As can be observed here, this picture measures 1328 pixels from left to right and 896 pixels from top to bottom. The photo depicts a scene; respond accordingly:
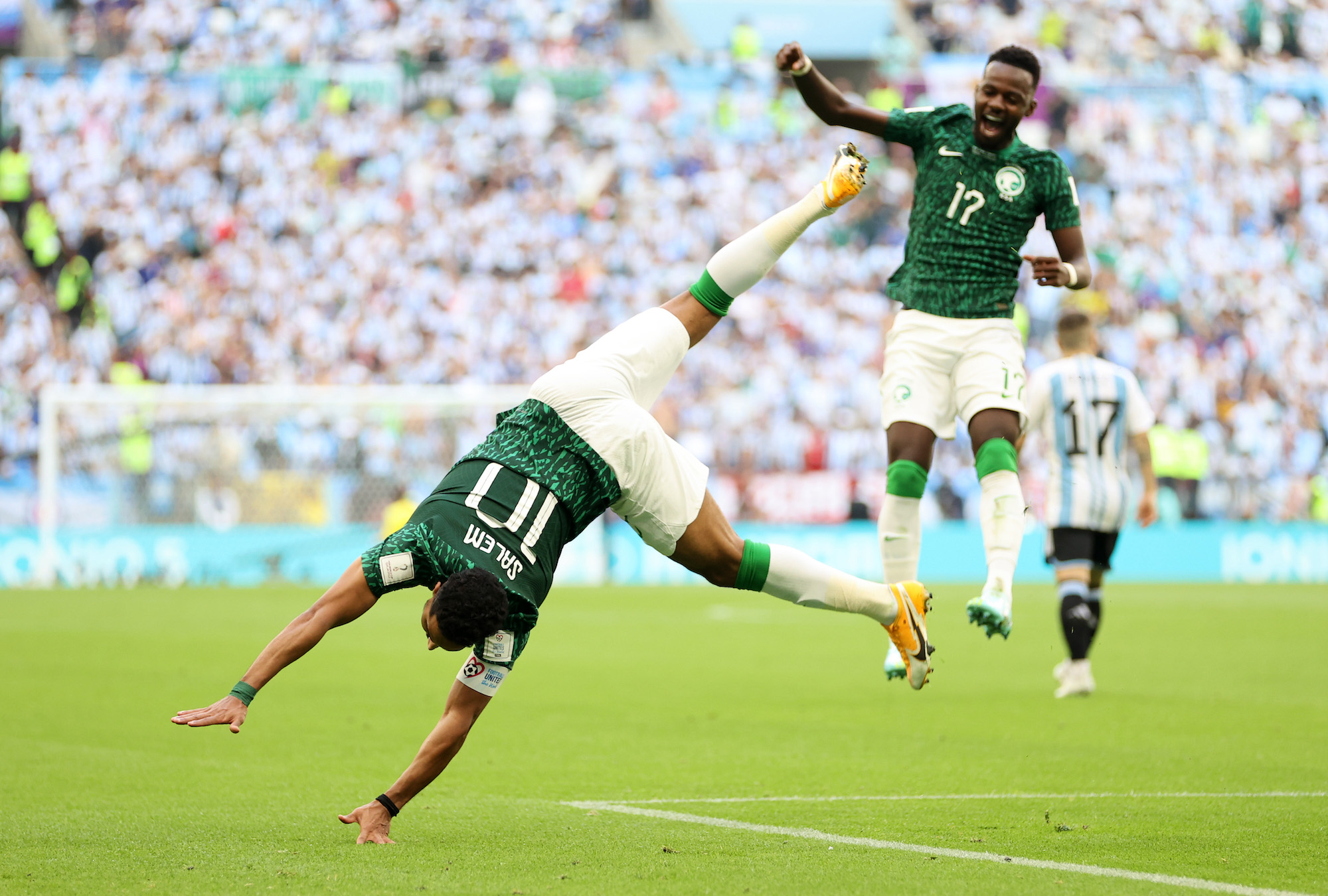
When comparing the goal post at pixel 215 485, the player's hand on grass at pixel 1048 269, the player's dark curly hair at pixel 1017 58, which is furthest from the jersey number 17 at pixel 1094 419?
the goal post at pixel 215 485

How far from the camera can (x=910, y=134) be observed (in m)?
7.04

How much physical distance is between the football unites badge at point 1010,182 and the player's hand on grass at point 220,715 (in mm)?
4102

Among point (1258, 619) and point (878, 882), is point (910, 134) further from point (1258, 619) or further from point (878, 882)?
point (1258, 619)

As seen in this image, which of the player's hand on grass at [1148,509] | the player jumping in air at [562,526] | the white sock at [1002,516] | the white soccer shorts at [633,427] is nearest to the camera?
the player jumping in air at [562,526]

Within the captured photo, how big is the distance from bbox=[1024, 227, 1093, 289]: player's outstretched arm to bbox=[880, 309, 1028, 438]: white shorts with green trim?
43 cm

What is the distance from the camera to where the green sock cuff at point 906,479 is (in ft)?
22.6

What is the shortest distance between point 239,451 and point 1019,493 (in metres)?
15.2

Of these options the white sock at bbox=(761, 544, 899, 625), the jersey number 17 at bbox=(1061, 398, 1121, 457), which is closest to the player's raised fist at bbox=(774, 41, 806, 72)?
the white sock at bbox=(761, 544, 899, 625)

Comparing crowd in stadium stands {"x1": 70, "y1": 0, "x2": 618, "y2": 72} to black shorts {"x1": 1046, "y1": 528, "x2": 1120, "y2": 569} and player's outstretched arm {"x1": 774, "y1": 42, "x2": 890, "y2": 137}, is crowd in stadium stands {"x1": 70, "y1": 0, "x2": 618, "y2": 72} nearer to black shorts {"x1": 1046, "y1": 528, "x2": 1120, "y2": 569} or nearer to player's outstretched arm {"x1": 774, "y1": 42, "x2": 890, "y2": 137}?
black shorts {"x1": 1046, "y1": 528, "x2": 1120, "y2": 569}

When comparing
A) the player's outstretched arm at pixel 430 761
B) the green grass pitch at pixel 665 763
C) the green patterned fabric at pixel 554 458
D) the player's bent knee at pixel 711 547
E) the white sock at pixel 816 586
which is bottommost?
the green grass pitch at pixel 665 763

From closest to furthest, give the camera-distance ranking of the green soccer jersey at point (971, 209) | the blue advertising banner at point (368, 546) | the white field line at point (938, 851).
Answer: the white field line at point (938, 851) < the green soccer jersey at point (971, 209) < the blue advertising banner at point (368, 546)

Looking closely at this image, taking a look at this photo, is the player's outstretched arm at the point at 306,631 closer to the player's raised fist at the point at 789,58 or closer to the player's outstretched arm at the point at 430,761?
the player's outstretched arm at the point at 430,761

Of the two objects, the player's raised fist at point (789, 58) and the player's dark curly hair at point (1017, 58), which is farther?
the player's dark curly hair at point (1017, 58)

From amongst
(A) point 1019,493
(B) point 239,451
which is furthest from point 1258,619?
(B) point 239,451
